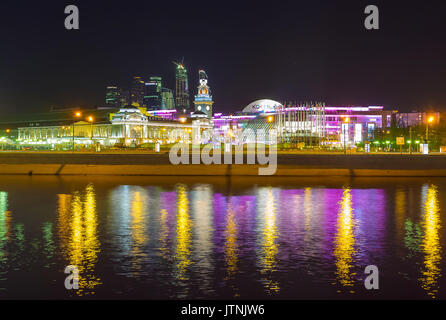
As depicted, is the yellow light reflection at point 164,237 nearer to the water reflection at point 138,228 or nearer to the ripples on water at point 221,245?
the ripples on water at point 221,245

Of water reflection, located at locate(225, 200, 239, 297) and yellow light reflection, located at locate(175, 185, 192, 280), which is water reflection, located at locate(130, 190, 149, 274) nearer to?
yellow light reflection, located at locate(175, 185, 192, 280)

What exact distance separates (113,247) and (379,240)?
7238mm

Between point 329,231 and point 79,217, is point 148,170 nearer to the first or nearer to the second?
point 79,217

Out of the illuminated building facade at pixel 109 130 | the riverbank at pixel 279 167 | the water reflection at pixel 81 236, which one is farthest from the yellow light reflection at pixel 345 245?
the illuminated building facade at pixel 109 130

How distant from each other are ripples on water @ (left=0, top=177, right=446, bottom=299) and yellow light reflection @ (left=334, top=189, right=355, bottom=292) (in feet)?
0.09

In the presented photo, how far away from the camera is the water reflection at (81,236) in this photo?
1062 cm

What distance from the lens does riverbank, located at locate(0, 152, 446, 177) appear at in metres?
39.7

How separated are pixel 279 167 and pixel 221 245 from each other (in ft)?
87.6

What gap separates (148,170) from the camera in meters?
41.1

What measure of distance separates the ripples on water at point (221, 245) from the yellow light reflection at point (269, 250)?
4cm

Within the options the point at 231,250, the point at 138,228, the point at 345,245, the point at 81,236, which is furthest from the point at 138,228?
the point at 345,245

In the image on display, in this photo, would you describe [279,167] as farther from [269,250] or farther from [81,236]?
[269,250]

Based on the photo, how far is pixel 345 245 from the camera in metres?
13.9
